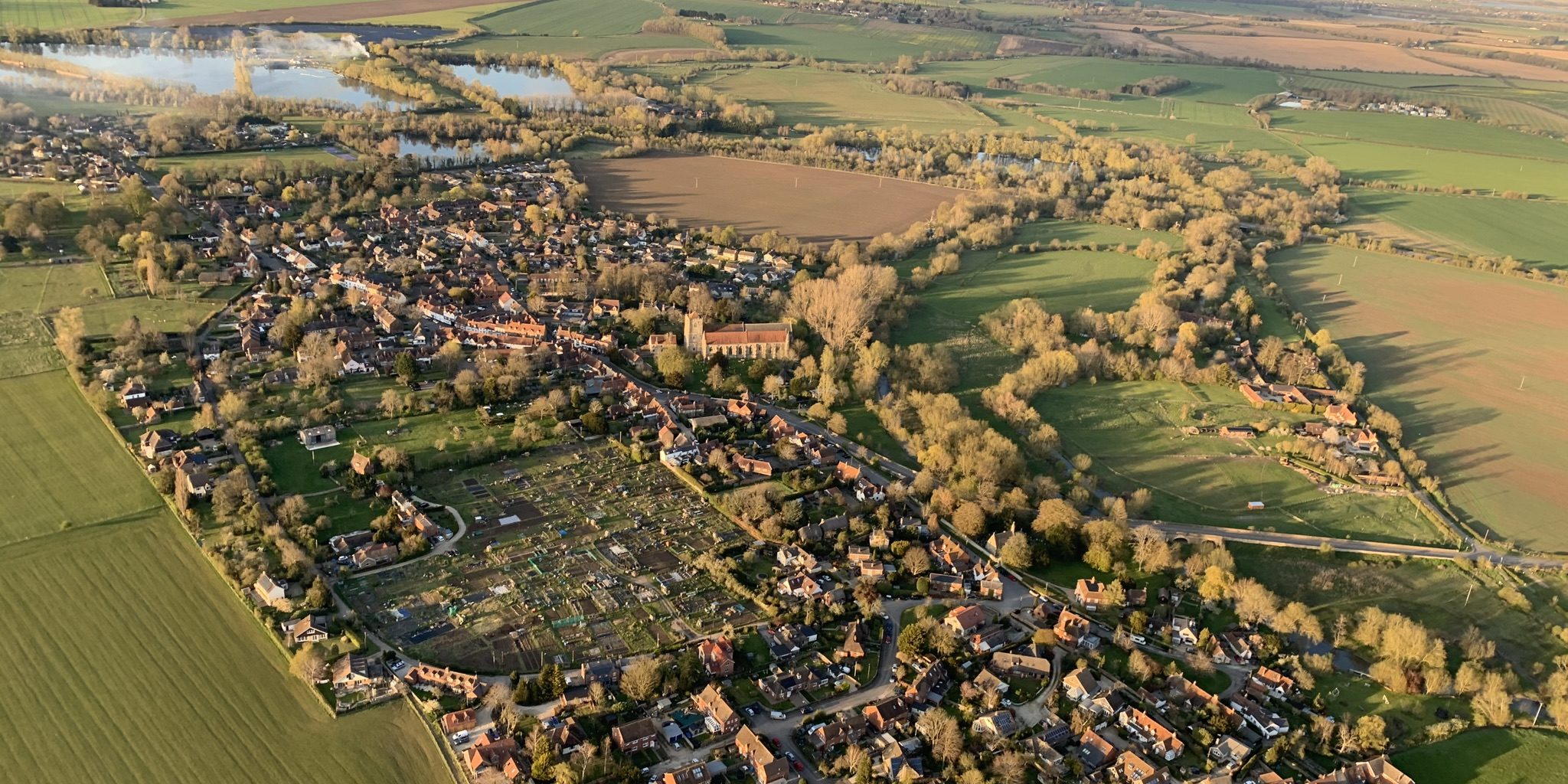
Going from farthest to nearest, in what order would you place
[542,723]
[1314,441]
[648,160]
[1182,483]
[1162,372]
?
[648,160] < [1162,372] < [1314,441] < [1182,483] < [542,723]

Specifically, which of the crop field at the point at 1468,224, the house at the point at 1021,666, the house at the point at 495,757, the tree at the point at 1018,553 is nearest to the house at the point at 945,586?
the tree at the point at 1018,553

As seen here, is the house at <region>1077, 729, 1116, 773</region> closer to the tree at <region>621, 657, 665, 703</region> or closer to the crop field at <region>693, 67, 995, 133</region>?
the tree at <region>621, 657, 665, 703</region>

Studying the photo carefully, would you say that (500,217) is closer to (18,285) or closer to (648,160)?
(648,160)

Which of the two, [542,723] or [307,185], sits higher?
[307,185]

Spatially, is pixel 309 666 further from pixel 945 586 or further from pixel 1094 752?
pixel 1094 752

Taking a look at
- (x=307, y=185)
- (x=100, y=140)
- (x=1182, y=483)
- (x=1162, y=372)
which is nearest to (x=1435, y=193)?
(x=1162, y=372)
